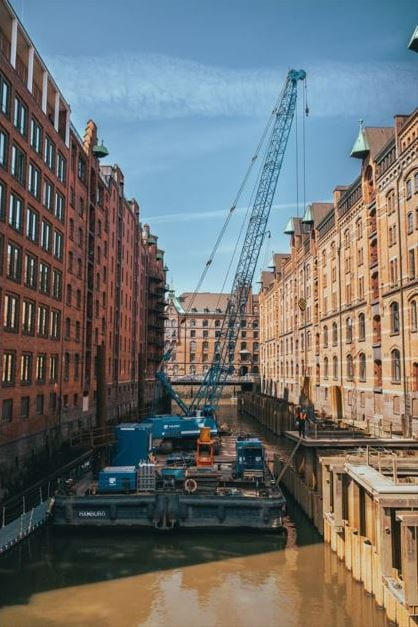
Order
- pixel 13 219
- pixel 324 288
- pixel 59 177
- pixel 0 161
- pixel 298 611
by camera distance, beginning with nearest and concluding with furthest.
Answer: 1. pixel 298 611
2. pixel 0 161
3. pixel 13 219
4. pixel 59 177
5. pixel 324 288

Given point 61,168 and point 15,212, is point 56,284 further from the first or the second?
point 15,212

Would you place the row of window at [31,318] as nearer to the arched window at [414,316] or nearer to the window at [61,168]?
the window at [61,168]

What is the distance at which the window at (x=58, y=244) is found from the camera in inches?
1681

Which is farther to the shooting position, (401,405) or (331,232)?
(331,232)

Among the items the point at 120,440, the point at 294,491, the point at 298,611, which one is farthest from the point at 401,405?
the point at 298,611

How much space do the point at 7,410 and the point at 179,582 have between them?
16578mm

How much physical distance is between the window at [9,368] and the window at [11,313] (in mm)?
1545

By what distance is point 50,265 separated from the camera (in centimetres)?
4103

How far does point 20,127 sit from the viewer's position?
34.1m

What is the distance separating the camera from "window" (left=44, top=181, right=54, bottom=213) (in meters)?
40.0

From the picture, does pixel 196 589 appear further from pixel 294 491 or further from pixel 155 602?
pixel 294 491

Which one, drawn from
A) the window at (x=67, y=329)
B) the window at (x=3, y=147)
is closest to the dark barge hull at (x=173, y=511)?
the window at (x=3, y=147)

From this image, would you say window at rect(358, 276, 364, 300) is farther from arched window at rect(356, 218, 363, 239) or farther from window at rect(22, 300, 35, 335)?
window at rect(22, 300, 35, 335)

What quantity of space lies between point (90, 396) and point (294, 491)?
2735cm
